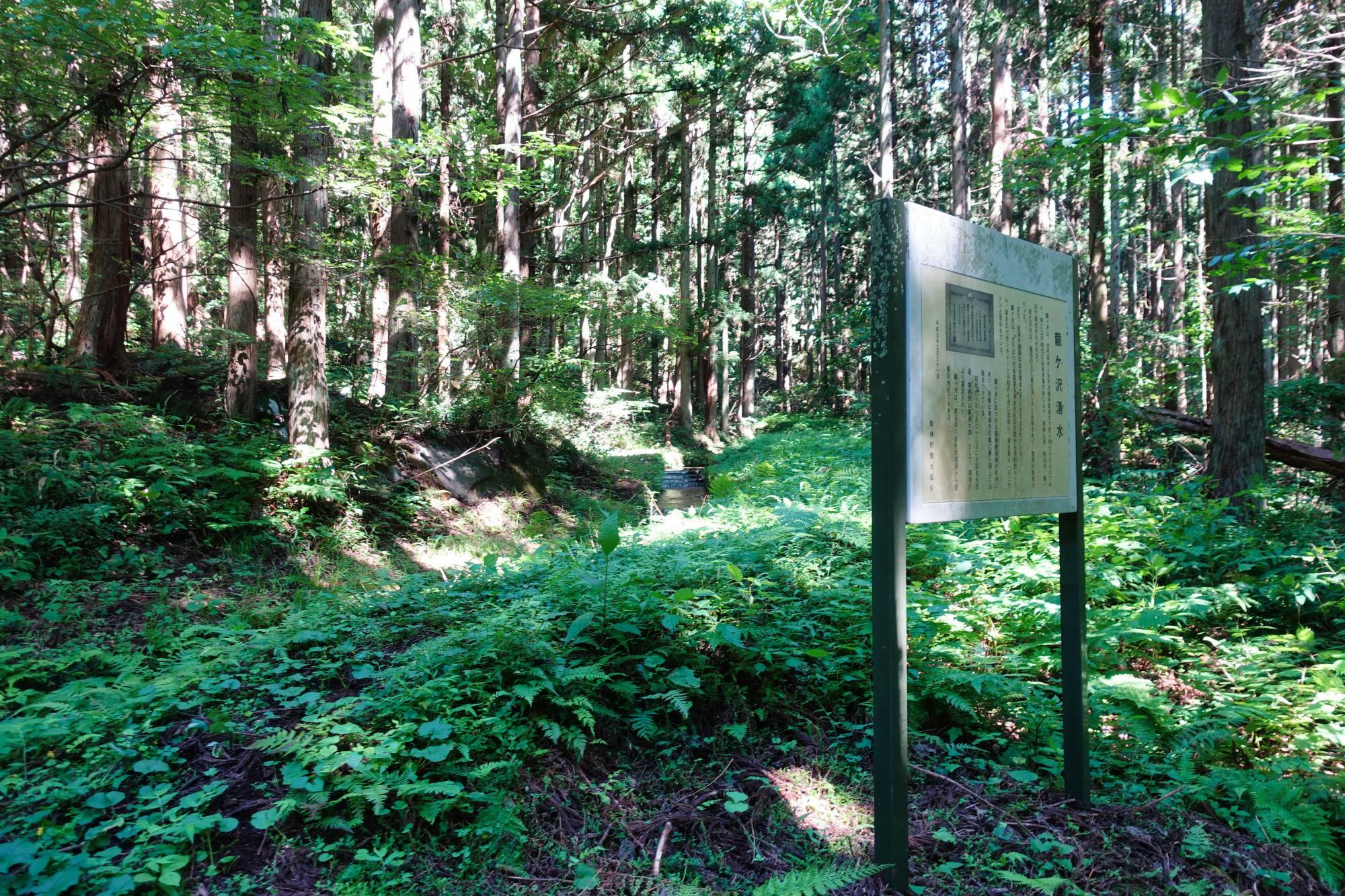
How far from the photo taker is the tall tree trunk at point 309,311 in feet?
28.9

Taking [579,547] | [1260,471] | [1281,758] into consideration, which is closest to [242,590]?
[579,547]

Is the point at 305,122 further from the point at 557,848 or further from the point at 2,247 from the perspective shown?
the point at 557,848

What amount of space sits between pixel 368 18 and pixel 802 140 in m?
15.2

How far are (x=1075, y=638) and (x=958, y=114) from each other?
18.0 metres

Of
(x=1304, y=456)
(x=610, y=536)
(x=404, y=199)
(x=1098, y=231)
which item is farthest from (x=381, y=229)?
(x=1098, y=231)

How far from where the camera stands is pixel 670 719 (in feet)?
12.8

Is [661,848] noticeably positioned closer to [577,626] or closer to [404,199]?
[577,626]

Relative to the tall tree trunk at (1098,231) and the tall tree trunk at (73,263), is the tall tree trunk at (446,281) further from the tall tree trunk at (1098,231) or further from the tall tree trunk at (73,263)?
the tall tree trunk at (1098,231)

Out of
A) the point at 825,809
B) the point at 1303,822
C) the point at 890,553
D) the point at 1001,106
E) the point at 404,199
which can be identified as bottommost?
the point at 825,809

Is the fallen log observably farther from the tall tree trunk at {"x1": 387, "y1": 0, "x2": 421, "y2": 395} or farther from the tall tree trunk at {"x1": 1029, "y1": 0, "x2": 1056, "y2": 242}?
the tall tree trunk at {"x1": 387, "y1": 0, "x2": 421, "y2": 395}

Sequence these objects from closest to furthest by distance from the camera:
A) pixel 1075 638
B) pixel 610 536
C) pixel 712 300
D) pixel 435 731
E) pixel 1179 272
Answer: pixel 435 731
pixel 1075 638
pixel 610 536
pixel 712 300
pixel 1179 272

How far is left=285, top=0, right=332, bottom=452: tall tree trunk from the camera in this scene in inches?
347

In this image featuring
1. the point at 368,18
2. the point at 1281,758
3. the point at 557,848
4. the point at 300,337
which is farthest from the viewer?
the point at 368,18

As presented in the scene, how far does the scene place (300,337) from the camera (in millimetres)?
9039
